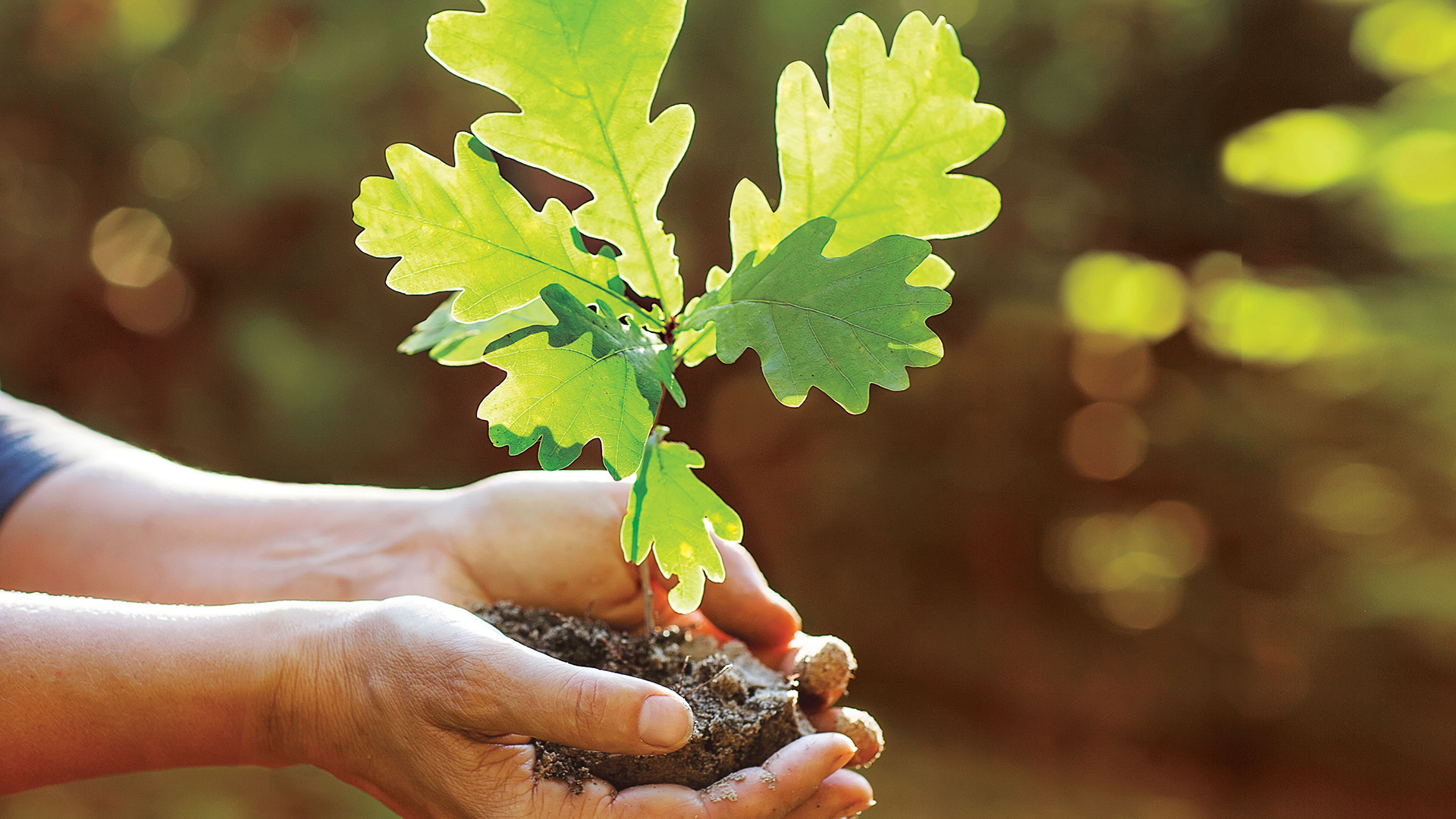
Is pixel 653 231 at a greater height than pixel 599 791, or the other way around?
pixel 653 231

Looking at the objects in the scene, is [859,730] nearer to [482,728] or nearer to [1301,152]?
[482,728]

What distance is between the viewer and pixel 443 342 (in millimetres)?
1143

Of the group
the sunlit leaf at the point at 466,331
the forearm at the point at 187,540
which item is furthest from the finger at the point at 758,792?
the forearm at the point at 187,540

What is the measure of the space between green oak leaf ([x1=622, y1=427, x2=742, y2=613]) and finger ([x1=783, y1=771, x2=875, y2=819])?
10.3 inches

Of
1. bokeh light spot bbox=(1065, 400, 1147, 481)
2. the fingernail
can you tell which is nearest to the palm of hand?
the fingernail

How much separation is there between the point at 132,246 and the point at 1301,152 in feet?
11.8

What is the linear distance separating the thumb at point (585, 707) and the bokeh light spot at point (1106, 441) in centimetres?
240

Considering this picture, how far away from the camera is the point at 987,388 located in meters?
3.00

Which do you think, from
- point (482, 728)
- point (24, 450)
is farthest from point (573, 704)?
point (24, 450)

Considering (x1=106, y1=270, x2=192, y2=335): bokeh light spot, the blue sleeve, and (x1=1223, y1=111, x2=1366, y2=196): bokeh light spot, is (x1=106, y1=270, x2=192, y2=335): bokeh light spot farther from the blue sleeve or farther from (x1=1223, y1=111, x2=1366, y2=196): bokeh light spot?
(x1=1223, y1=111, x2=1366, y2=196): bokeh light spot

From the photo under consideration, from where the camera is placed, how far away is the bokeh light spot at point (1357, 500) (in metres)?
2.51

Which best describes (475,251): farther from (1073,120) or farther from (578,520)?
(1073,120)

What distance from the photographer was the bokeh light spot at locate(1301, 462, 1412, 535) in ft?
8.23

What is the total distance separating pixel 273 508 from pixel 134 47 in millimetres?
2387
